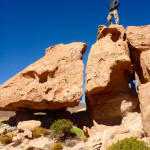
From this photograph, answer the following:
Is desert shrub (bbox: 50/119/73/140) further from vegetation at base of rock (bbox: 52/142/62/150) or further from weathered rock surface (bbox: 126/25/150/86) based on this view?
weathered rock surface (bbox: 126/25/150/86)

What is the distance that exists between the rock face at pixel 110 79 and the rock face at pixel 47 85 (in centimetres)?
107

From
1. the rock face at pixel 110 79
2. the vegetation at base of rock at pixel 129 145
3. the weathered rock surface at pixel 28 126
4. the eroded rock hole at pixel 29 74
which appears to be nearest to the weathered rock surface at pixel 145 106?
the vegetation at base of rock at pixel 129 145

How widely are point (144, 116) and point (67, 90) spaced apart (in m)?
5.26

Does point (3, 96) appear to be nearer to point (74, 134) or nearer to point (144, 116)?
point (74, 134)

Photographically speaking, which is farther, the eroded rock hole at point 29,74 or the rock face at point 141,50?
the eroded rock hole at point 29,74

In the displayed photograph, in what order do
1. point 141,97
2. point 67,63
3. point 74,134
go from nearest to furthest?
point 141,97 < point 74,134 < point 67,63

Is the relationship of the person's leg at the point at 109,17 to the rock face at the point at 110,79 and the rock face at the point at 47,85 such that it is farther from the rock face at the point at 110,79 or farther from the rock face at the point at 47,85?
the rock face at the point at 47,85

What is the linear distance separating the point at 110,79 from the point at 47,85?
15.0ft

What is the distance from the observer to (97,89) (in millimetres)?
11102

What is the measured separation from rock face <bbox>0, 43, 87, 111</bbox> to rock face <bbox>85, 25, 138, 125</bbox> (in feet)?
3.52

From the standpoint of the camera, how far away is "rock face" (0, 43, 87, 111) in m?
11.0

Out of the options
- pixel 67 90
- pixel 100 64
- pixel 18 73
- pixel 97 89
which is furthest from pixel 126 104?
pixel 18 73

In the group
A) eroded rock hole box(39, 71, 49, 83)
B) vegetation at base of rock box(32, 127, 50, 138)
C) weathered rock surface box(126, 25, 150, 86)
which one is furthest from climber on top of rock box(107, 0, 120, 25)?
vegetation at base of rock box(32, 127, 50, 138)

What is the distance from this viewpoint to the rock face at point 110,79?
440 inches
